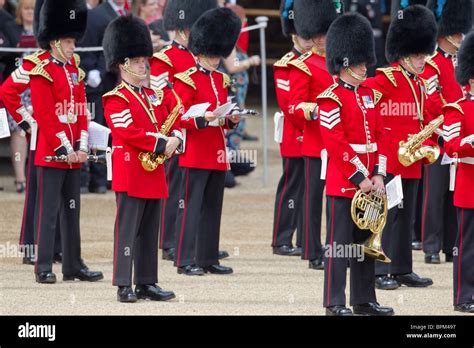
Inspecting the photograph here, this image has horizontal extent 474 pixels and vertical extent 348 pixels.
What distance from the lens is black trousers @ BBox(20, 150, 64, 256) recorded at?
8.48 m

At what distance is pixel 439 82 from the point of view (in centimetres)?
891

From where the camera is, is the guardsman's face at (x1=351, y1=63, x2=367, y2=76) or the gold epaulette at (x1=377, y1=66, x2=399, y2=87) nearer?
the guardsman's face at (x1=351, y1=63, x2=367, y2=76)

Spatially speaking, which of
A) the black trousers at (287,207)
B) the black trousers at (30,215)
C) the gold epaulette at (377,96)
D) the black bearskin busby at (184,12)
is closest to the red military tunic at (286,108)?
the black trousers at (287,207)

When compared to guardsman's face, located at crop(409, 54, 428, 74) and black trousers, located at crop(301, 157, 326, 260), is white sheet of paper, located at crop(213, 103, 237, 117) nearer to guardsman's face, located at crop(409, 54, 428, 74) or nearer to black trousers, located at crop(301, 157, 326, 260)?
black trousers, located at crop(301, 157, 326, 260)

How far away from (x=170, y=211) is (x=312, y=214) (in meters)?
0.95

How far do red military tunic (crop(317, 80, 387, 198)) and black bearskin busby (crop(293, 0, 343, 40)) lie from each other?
157 centimetres

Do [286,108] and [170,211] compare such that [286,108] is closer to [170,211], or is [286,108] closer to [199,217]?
[199,217]

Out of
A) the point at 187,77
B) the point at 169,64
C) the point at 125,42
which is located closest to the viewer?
the point at 125,42

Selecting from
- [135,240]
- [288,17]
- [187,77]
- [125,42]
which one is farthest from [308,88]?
[135,240]

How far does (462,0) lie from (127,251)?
128 inches

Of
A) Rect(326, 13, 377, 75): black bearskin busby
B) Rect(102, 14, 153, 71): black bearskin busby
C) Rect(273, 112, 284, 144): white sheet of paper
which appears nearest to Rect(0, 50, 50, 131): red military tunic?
Rect(102, 14, 153, 71): black bearskin busby

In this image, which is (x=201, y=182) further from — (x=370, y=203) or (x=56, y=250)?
(x=370, y=203)

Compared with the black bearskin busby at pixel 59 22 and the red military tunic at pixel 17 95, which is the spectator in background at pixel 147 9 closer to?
the black bearskin busby at pixel 59 22

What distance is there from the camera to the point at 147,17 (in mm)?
11469
